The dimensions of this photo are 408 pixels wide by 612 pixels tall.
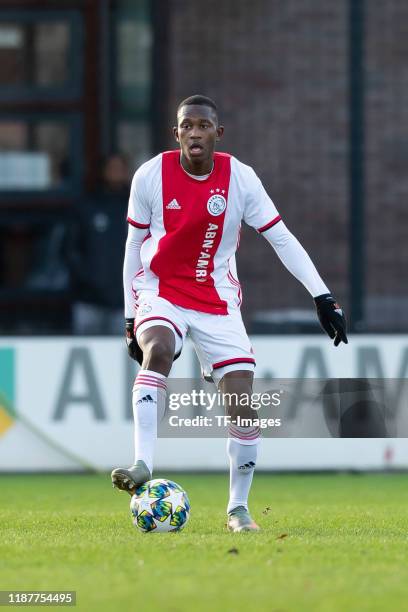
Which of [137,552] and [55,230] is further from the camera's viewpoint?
[55,230]

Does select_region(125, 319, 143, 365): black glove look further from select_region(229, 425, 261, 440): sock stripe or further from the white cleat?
the white cleat

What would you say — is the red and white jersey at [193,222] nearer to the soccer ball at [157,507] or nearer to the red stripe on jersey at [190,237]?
the red stripe on jersey at [190,237]

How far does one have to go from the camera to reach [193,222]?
653cm

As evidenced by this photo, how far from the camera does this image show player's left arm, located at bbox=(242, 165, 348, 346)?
21.6 feet

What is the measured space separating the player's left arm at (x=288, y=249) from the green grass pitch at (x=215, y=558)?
39.3 inches

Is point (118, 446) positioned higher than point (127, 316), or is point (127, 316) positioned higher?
point (127, 316)

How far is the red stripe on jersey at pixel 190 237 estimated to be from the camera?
6543mm

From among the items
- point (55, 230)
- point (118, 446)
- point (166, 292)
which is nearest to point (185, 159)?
point (166, 292)

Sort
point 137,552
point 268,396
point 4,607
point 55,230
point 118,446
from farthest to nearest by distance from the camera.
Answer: point 55,230 < point 118,446 < point 268,396 < point 137,552 < point 4,607

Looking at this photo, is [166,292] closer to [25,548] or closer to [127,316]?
[127,316]

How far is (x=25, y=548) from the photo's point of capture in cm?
575

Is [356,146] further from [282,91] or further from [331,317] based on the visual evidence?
[331,317]

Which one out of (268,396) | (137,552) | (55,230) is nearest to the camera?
(137,552)

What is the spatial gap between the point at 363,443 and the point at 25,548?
5528 millimetres
